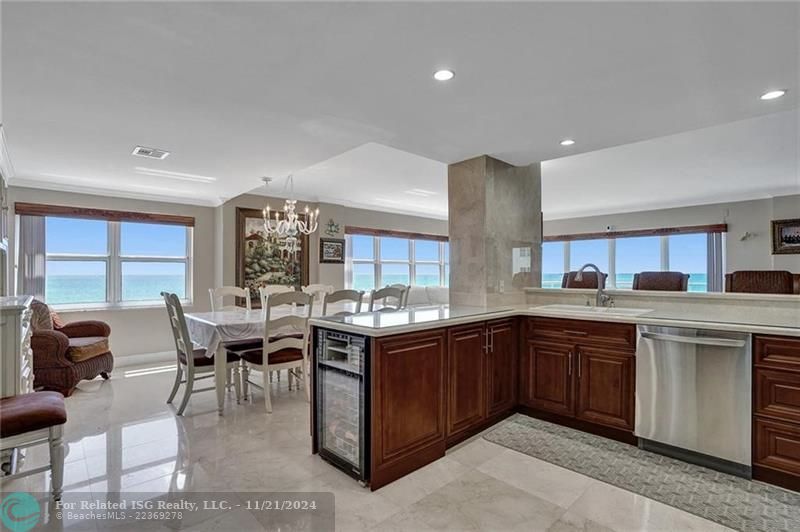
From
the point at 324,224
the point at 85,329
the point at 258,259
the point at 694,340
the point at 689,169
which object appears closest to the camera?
the point at 694,340

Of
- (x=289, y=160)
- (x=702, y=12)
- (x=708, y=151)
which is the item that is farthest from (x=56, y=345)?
(x=708, y=151)

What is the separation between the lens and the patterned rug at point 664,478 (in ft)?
6.43

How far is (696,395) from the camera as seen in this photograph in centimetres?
247

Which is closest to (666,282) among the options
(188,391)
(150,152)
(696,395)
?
(696,395)

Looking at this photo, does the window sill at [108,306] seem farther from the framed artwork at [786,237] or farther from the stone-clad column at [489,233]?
the framed artwork at [786,237]

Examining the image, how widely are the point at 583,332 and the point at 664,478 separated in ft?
3.33

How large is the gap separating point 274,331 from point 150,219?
10.7 feet

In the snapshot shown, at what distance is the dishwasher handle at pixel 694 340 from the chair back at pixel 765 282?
2230mm

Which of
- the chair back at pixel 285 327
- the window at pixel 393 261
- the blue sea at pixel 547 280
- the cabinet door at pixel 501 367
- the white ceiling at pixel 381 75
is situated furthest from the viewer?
the window at pixel 393 261

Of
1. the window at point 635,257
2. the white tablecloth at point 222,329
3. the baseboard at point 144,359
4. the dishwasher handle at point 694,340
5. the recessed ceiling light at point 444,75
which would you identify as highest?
the recessed ceiling light at point 444,75

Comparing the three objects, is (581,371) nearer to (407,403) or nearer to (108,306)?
(407,403)

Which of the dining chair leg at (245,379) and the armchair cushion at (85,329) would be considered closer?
the dining chair leg at (245,379)

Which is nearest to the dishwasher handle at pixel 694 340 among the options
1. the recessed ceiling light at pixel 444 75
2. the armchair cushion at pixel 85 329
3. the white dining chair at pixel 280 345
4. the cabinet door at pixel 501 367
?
the cabinet door at pixel 501 367

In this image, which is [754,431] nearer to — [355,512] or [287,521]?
[355,512]
